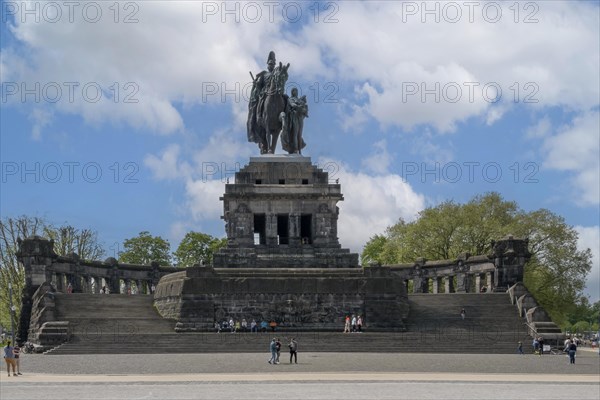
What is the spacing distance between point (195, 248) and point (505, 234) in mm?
40680

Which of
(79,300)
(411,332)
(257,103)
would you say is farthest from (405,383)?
(257,103)

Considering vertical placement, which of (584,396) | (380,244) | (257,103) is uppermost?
(257,103)

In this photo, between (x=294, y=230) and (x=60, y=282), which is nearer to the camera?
(x=60, y=282)

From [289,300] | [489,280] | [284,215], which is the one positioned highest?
[284,215]

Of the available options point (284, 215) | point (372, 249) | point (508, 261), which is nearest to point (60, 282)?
point (284, 215)

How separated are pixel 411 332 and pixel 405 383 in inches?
773

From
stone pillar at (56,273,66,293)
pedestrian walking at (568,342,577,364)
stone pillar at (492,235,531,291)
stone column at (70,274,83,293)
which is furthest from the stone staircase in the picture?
stone column at (70,274,83,293)

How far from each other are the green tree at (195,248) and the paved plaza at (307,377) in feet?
199

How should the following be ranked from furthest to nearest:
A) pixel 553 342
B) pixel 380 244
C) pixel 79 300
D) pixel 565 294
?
1. pixel 380 244
2. pixel 565 294
3. pixel 79 300
4. pixel 553 342

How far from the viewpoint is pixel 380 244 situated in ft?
339

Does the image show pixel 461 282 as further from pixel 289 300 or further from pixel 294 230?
pixel 289 300

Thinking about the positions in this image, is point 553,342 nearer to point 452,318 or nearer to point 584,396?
point 452,318

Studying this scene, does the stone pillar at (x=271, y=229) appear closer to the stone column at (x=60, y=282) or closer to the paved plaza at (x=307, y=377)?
the stone column at (x=60, y=282)

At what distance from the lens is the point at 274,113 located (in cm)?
6738
